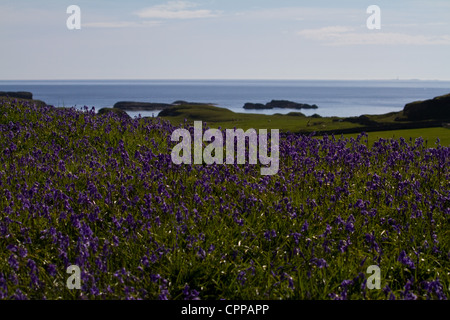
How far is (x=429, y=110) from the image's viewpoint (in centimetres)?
2267

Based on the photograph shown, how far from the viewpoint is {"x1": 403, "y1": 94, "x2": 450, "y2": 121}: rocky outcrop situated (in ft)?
73.5

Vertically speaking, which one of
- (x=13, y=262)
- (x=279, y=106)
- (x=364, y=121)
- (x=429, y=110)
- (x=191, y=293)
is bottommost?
(x=191, y=293)

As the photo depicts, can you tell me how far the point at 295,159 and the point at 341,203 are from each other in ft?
7.15

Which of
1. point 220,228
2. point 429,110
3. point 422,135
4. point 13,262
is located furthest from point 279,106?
point 13,262

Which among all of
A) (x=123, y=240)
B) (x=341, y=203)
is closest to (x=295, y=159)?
(x=341, y=203)

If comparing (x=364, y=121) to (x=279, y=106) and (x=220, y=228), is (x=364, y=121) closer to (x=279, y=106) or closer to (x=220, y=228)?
(x=220, y=228)

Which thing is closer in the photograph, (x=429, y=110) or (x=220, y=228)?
(x=220, y=228)

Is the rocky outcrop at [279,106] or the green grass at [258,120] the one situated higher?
the rocky outcrop at [279,106]

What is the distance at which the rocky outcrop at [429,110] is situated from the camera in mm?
22406

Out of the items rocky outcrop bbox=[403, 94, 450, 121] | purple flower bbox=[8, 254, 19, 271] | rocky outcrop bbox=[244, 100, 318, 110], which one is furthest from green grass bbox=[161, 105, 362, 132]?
rocky outcrop bbox=[244, 100, 318, 110]

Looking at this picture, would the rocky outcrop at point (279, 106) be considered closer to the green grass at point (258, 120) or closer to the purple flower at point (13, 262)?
the green grass at point (258, 120)

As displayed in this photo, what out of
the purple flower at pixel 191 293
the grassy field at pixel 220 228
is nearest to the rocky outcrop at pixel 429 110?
the grassy field at pixel 220 228

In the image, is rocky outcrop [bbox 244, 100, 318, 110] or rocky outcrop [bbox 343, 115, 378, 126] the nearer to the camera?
rocky outcrop [bbox 343, 115, 378, 126]

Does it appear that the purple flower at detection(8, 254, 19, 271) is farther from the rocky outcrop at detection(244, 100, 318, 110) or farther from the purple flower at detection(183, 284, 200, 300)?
the rocky outcrop at detection(244, 100, 318, 110)
